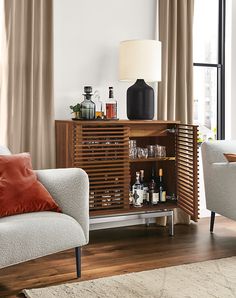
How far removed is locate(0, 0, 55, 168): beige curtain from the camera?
4008mm

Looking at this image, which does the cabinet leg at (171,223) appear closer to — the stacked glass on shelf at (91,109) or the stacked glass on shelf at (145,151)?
the stacked glass on shelf at (145,151)

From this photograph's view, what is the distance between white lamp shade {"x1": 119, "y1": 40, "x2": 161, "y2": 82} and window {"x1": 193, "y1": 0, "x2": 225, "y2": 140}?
1116 millimetres

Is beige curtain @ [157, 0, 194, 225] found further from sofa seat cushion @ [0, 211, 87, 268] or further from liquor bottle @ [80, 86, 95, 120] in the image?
sofa seat cushion @ [0, 211, 87, 268]

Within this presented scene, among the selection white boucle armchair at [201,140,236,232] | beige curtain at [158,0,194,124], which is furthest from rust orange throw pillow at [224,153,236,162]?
beige curtain at [158,0,194,124]

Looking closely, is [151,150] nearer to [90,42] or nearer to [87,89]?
[87,89]

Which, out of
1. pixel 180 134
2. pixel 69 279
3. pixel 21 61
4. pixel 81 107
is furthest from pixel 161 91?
pixel 69 279

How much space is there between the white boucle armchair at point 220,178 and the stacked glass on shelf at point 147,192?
345 millimetres

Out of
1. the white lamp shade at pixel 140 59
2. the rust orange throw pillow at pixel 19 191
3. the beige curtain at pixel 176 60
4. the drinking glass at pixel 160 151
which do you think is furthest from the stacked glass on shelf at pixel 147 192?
the rust orange throw pillow at pixel 19 191

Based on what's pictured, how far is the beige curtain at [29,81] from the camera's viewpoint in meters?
4.01

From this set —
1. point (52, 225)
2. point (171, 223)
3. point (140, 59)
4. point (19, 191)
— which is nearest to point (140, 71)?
point (140, 59)

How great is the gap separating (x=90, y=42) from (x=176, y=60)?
85cm

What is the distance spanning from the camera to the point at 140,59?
4168 mm

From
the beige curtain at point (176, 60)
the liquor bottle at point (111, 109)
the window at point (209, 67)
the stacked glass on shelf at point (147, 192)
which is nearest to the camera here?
the liquor bottle at point (111, 109)

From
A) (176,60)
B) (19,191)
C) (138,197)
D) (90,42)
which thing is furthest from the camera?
(176,60)
